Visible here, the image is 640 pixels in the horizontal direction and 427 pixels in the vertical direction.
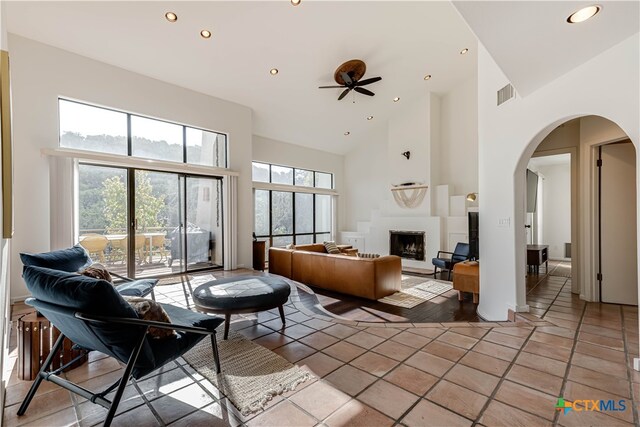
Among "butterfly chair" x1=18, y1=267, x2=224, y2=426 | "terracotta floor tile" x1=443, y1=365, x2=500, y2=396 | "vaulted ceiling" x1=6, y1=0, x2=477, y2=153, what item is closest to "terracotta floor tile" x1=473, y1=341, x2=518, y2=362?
"terracotta floor tile" x1=443, y1=365, x2=500, y2=396

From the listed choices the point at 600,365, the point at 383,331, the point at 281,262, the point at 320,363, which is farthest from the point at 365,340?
the point at 281,262

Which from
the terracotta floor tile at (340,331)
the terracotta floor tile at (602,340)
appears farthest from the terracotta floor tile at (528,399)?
the terracotta floor tile at (340,331)

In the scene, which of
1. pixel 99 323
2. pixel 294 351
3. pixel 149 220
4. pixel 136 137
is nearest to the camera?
pixel 99 323

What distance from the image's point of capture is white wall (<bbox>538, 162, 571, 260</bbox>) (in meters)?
7.85

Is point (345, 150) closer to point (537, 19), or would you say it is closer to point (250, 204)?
point (250, 204)

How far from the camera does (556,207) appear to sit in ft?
26.3

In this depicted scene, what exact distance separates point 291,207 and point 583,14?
301 inches

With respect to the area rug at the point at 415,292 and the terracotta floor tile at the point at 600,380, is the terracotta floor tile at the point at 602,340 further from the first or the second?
the area rug at the point at 415,292

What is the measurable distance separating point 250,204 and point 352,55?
382 cm

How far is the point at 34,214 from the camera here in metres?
4.09

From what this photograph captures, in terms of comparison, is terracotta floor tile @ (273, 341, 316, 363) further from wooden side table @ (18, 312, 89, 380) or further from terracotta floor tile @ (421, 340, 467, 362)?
wooden side table @ (18, 312, 89, 380)

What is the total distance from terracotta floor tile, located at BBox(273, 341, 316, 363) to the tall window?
18.3ft

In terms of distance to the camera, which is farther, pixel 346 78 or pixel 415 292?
pixel 346 78

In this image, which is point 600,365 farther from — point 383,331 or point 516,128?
point 516,128
